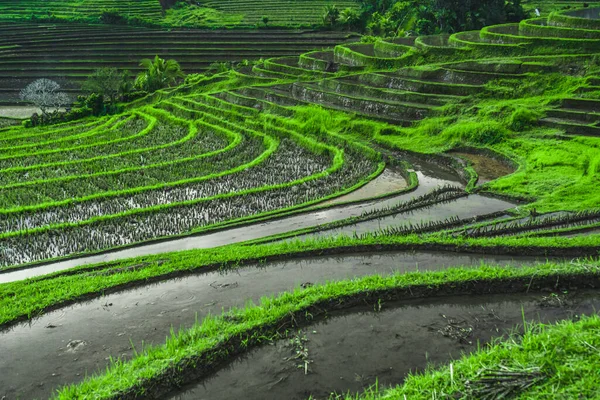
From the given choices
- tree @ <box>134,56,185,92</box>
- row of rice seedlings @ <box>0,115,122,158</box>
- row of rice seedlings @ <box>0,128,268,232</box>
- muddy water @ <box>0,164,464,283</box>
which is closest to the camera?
muddy water @ <box>0,164,464,283</box>

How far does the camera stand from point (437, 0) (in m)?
29.4

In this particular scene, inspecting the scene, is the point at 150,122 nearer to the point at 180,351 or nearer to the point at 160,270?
the point at 160,270

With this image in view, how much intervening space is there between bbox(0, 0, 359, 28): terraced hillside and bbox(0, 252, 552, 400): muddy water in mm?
39160

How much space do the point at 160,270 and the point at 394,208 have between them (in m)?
5.26

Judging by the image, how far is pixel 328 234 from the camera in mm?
9664

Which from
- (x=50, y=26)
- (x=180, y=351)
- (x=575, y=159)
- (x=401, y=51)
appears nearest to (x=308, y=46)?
(x=401, y=51)

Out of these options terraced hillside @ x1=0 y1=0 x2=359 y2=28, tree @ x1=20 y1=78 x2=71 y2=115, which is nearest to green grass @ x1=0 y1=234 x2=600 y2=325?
tree @ x1=20 y1=78 x2=71 y2=115

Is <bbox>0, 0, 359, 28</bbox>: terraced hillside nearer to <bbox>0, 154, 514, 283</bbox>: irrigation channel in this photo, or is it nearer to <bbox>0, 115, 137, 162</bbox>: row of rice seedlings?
<bbox>0, 115, 137, 162</bbox>: row of rice seedlings

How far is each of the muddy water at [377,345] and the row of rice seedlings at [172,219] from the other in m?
5.41

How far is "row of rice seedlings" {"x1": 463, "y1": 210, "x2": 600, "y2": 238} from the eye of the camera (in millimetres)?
9102

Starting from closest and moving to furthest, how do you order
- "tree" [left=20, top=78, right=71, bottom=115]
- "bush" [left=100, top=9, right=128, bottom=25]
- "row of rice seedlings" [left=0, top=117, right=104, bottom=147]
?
1. "row of rice seedlings" [left=0, top=117, right=104, bottom=147]
2. "tree" [left=20, top=78, right=71, bottom=115]
3. "bush" [left=100, top=9, right=128, bottom=25]

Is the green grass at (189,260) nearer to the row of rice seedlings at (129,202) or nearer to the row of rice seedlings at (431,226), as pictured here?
the row of rice seedlings at (431,226)

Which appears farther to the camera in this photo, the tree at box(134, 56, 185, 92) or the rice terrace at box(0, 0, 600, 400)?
the tree at box(134, 56, 185, 92)

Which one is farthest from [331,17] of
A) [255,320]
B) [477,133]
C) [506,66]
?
[255,320]
